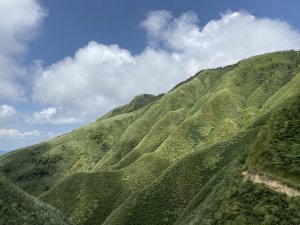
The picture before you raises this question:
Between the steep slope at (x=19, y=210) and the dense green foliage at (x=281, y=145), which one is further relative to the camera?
the steep slope at (x=19, y=210)

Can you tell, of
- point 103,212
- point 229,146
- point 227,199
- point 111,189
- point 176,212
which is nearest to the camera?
point 227,199

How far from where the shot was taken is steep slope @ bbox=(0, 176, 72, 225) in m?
76.5

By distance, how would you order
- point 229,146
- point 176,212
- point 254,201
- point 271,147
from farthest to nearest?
point 229,146, point 176,212, point 271,147, point 254,201

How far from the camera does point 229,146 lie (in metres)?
132

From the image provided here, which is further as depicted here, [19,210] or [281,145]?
[281,145]

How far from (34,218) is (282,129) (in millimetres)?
49368

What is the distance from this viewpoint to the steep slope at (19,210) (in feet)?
251

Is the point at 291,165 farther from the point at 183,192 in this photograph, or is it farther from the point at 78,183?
the point at 78,183

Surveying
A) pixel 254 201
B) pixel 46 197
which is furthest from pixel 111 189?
pixel 254 201

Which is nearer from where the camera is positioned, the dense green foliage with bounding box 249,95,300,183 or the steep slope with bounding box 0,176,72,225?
the dense green foliage with bounding box 249,95,300,183

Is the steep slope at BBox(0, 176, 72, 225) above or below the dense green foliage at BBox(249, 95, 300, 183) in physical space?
above

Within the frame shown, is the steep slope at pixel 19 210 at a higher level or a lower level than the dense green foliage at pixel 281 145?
higher

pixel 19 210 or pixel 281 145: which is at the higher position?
pixel 19 210

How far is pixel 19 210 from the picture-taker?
263ft
